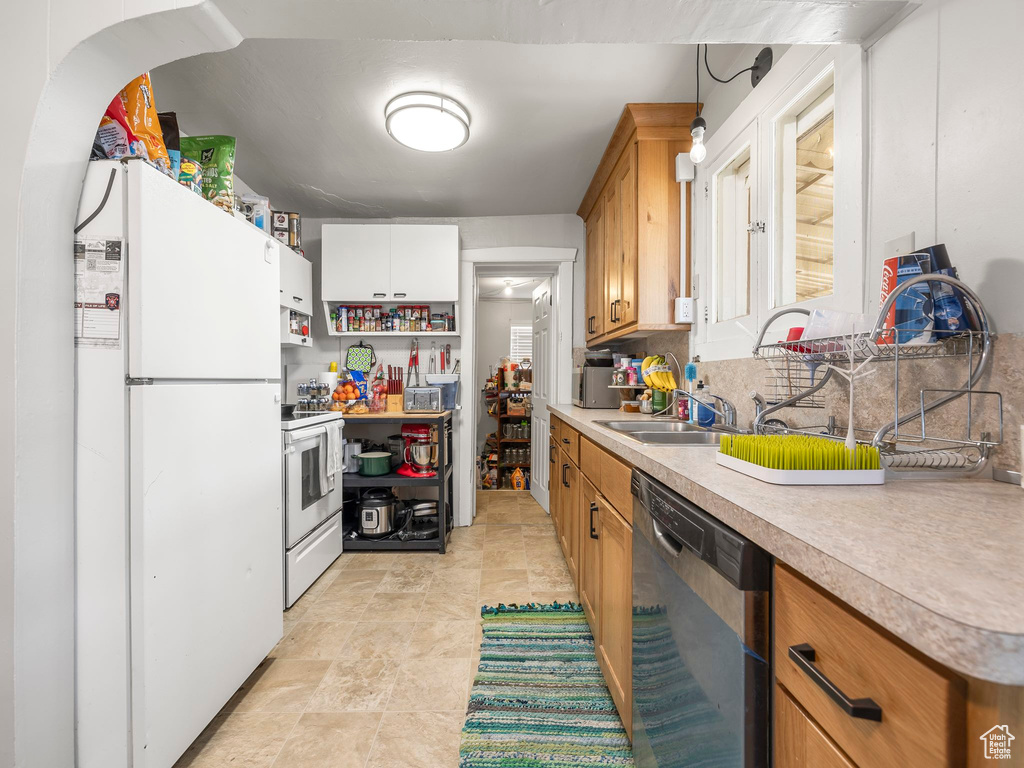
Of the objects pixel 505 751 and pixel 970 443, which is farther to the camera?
pixel 505 751

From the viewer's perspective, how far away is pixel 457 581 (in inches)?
99.7

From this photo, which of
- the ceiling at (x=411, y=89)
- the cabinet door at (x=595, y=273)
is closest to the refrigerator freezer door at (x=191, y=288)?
the ceiling at (x=411, y=89)

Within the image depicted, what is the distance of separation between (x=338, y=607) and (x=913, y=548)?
2.33 meters

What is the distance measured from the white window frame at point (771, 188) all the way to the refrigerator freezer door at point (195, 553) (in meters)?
1.84

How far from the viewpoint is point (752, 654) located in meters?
0.65

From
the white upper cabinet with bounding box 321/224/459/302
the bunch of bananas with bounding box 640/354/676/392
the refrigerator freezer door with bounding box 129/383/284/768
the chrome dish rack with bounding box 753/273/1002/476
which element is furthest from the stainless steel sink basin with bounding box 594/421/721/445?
the white upper cabinet with bounding box 321/224/459/302

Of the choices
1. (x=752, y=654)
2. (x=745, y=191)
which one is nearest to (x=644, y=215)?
(x=745, y=191)

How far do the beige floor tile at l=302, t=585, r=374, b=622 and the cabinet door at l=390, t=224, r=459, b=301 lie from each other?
1967mm

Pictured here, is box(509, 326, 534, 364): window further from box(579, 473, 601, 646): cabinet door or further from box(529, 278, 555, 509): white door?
box(579, 473, 601, 646): cabinet door

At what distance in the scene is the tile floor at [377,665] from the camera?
4.54ft

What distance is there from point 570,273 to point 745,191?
182 cm

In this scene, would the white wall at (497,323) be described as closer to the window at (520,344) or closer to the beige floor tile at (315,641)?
the window at (520,344)

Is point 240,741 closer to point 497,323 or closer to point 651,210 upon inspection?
point 651,210

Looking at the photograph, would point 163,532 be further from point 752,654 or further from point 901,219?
point 901,219
